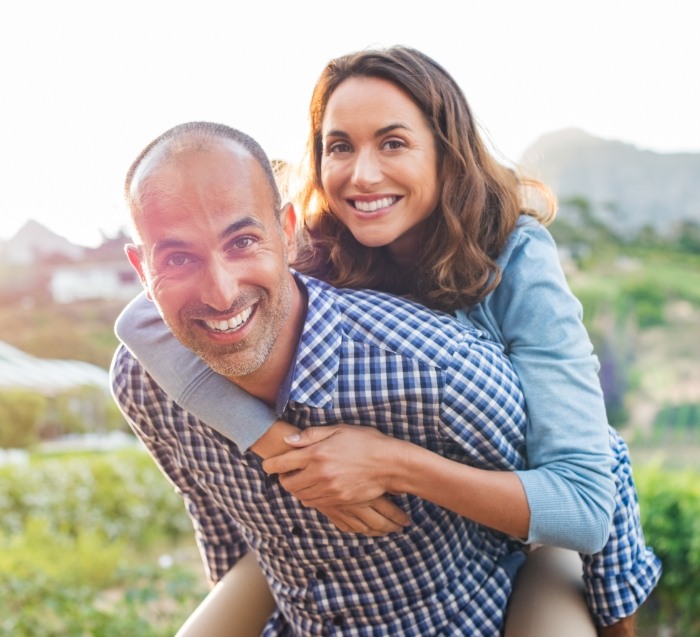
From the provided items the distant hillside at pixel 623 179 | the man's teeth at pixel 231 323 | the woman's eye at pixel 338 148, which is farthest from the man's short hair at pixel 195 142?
the distant hillside at pixel 623 179

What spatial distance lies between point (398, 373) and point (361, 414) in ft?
0.41

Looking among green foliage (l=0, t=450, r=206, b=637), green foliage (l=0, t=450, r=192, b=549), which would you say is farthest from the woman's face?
green foliage (l=0, t=450, r=192, b=549)

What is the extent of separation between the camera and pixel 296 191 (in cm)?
233

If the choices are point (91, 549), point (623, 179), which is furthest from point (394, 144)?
point (623, 179)

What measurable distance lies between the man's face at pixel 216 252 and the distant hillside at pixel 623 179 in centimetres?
757

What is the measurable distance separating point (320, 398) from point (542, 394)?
45 cm

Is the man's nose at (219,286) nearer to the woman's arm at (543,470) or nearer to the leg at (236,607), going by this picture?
the woman's arm at (543,470)

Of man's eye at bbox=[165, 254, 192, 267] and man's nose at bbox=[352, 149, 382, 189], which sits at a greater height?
man's nose at bbox=[352, 149, 382, 189]

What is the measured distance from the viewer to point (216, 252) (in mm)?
1537

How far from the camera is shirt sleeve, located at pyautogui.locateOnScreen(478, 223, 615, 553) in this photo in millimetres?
1640

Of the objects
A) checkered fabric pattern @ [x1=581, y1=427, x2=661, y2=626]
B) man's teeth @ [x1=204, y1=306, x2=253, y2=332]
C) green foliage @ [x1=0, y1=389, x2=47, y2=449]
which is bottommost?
green foliage @ [x1=0, y1=389, x2=47, y2=449]

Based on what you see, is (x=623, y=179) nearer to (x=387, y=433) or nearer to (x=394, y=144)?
(x=394, y=144)

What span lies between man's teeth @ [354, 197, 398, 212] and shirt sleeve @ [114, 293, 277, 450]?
0.57m

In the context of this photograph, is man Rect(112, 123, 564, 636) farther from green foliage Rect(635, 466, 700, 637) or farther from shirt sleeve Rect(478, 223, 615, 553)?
green foliage Rect(635, 466, 700, 637)
